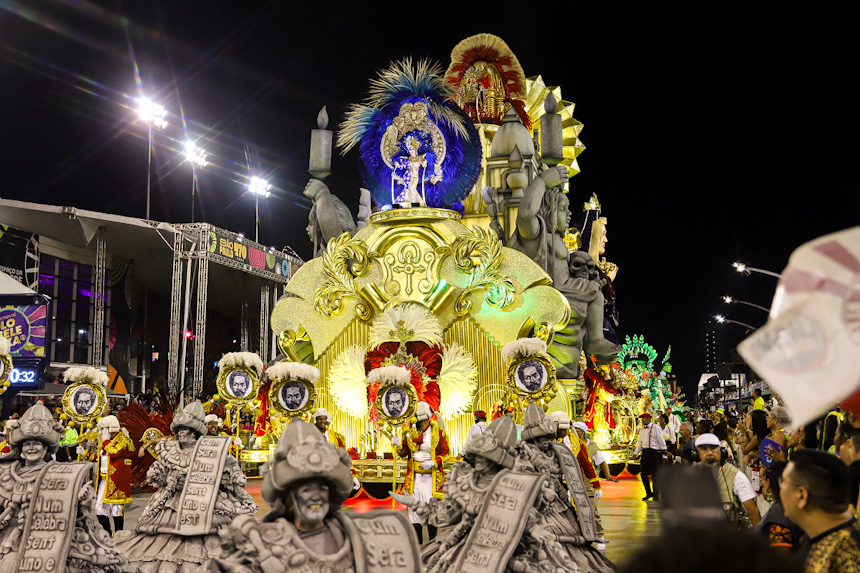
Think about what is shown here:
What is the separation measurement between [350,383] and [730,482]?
11.2m

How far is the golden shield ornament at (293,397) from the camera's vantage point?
1367 centimetres

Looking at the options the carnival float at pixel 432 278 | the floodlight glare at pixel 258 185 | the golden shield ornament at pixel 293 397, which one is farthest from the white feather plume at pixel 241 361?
the floodlight glare at pixel 258 185

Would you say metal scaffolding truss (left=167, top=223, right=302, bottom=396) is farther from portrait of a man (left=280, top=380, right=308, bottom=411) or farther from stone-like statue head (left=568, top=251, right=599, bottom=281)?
stone-like statue head (left=568, top=251, right=599, bottom=281)

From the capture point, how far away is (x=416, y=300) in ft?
54.7

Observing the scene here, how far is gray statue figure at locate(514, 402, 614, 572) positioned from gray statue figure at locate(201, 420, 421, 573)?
334 cm

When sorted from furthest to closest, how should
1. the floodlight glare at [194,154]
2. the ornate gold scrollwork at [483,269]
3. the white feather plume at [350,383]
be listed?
1. the floodlight glare at [194,154]
2. the white feather plume at [350,383]
3. the ornate gold scrollwork at [483,269]

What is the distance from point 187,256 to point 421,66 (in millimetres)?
10130

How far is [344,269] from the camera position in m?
17.1

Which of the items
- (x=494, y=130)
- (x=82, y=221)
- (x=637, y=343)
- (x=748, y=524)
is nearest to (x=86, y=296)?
(x=82, y=221)

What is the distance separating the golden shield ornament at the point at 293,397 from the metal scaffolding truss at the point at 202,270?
6.58 m

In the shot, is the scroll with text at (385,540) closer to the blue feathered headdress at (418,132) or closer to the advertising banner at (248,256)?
the blue feathered headdress at (418,132)

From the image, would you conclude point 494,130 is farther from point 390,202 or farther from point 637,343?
point 637,343

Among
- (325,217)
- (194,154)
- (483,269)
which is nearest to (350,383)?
(483,269)

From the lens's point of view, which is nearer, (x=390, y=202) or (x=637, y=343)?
(x=390, y=202)
